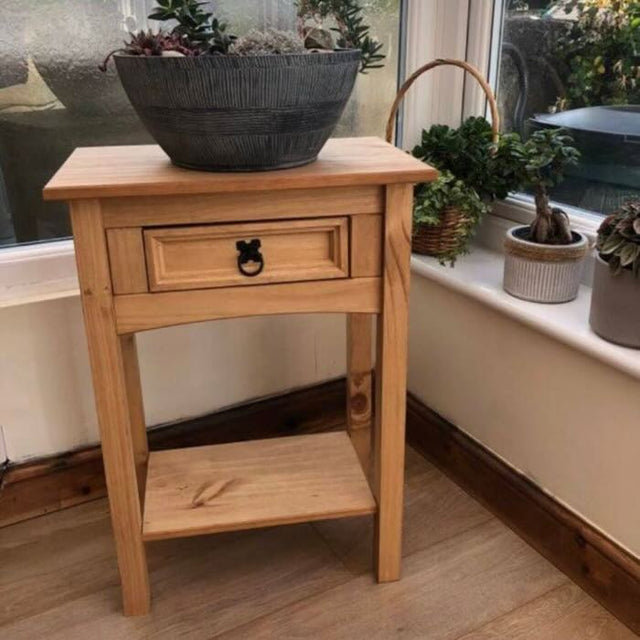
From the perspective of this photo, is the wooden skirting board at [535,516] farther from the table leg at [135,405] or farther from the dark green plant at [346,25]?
the dark green plant at [346,25]

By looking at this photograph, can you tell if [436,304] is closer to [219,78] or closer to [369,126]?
[369,126]

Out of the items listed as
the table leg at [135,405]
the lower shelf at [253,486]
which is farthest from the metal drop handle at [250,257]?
the lower shelf at [253,486]

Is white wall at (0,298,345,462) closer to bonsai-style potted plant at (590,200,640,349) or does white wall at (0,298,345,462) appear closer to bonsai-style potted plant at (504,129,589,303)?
bonsai-style potted plant at (504,129,589,303)

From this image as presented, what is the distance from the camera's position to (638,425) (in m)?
1.09

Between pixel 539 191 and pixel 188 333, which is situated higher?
pixel 539 191

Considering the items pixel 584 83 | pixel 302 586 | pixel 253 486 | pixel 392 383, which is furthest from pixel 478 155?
pixel 302 586

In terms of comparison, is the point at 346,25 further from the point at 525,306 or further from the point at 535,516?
the point at 535,516

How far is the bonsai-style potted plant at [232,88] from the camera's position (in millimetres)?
890

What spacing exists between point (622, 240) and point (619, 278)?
0.05 m

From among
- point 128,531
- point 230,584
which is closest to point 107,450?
point 128,531

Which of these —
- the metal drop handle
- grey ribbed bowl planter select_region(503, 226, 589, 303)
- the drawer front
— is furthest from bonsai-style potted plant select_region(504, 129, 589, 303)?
the metal drop handle

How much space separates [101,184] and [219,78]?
0.19 m

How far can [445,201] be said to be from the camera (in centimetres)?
136

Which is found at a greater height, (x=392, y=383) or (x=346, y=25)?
(x=346, y=25)
